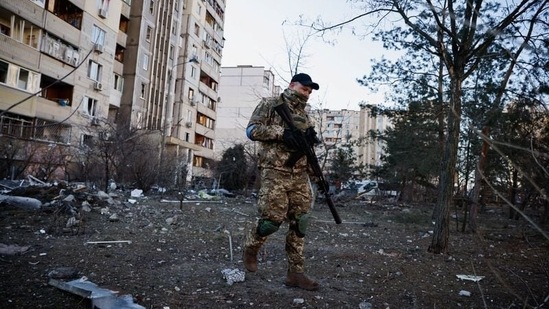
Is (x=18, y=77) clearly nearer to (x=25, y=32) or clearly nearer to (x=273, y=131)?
(x=25, y=32)

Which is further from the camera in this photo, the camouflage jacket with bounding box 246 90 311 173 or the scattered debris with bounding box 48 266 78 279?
the camouflage jacket with bounding box 246 90 311 173

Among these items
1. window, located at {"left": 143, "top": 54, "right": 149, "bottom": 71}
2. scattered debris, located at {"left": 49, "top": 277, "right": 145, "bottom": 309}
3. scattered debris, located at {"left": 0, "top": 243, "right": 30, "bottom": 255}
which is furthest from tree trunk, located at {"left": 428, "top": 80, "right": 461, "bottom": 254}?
window, located at {"left": 143, "top": 54, "right": 149, "bottom": 71}

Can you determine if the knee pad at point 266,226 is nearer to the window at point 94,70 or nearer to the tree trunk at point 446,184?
the tree trunk at point 446,184

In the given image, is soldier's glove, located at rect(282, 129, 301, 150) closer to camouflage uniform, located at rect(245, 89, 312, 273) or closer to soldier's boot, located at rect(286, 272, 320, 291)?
camouflage uniform, located at rect(245, 89, 312, 273)

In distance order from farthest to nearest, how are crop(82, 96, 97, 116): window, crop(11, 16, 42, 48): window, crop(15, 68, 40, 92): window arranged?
crop(82, 96, 97, 116): window < crop(15, 68, 40, 92): window < crop(11, 16, 42, 48): window

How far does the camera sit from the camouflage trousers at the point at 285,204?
3.28 meters

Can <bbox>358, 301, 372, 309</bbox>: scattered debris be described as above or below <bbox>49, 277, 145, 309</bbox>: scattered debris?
below

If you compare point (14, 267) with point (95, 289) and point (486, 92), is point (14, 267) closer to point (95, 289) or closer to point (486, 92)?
point (95, 289)

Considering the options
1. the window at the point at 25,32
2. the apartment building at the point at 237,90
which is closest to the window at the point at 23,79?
the window at the point at 25,32

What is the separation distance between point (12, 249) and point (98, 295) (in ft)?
6.42

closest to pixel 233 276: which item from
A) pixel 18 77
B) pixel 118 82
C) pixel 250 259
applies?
pixel 250 259

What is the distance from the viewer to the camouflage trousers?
3279 millimetres

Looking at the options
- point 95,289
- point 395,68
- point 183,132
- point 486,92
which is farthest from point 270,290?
point 183,132

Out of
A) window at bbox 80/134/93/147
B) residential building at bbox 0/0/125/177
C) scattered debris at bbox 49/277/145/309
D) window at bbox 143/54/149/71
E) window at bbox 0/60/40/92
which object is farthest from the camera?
window at bbox 143/54/149/71
